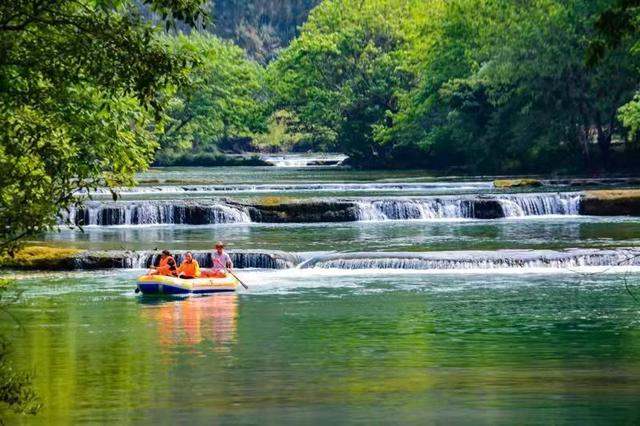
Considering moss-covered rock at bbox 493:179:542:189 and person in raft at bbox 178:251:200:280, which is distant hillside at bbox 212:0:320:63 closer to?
moss-covered rock at bbox 493:179:542:189

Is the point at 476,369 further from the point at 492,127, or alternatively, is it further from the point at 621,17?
the point at 492,127

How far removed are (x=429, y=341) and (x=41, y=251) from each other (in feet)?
58.1

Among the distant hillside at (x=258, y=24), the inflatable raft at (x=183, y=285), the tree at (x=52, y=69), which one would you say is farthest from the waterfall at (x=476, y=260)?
the distant hillside at (x=258, y=24)

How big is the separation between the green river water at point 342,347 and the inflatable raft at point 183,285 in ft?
0.94

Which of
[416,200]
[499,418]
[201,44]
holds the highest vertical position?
[201,44]

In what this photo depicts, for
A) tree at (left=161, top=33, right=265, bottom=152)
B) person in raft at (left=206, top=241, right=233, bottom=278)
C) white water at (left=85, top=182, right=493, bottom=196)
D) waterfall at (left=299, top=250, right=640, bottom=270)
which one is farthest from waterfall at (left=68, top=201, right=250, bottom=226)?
tree at (left=161, top=33, right=265, bottom=152)

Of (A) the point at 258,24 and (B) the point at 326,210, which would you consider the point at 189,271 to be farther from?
(A) the point at 258,24

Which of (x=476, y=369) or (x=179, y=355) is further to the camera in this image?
(x=179, y=355)

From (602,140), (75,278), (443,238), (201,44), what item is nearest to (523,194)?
(443,238)

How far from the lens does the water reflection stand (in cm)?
2639

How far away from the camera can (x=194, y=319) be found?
3025 cm

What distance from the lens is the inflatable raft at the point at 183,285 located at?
33938mm

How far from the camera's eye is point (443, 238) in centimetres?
4653

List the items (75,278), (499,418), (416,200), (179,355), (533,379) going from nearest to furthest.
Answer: (499,418) < (533,379) < (179,355) < (75,278) < (416,200)
